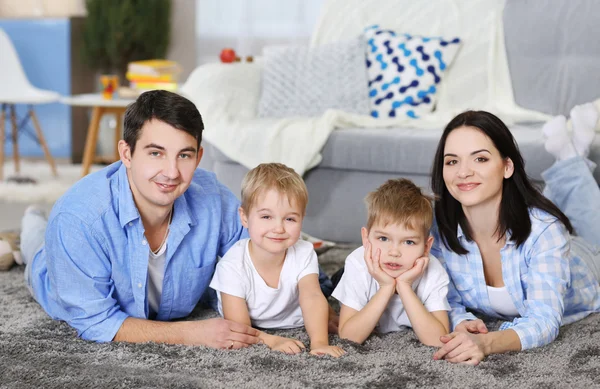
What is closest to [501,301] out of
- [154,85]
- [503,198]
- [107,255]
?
[503,198]

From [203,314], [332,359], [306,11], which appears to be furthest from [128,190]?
[306,11]

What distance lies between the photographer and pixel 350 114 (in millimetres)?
2949

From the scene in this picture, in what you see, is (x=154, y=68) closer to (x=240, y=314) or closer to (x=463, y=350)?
(x=240, y=314)

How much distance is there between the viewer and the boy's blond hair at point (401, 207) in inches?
67.2

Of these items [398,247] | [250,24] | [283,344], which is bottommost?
[283,344]

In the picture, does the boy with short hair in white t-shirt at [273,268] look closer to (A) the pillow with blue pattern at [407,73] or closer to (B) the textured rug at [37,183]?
(A) the pillow with blue pattern at [407,73]

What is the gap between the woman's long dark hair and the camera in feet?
5.94

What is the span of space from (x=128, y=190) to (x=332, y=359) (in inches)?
23.3

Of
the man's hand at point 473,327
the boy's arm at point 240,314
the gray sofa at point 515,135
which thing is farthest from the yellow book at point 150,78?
the man's hand at point 473,327

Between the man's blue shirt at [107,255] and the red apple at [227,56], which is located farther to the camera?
the red apple at [227,56]

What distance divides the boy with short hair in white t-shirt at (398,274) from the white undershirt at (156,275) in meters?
0.42

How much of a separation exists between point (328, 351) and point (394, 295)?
9.7 inches

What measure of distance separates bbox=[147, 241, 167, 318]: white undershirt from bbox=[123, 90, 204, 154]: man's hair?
26cm

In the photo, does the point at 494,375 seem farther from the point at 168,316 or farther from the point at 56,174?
the point at 56,174
